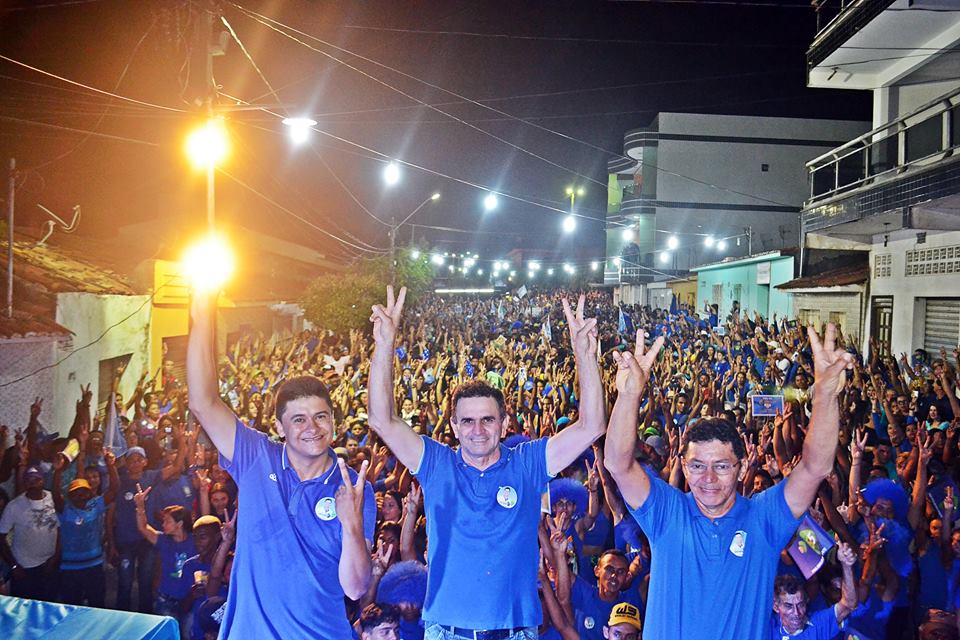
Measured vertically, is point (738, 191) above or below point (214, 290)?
above

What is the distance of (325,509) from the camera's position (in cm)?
287

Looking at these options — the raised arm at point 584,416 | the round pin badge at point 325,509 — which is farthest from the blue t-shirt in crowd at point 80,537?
the raised arm at point 584,416

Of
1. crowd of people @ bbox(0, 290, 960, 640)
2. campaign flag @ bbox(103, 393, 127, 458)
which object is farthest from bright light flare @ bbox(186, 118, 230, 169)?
crowd of people @ bbox(0, 290, 960, 640)

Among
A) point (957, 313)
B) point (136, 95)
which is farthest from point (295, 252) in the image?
point (957, 313)

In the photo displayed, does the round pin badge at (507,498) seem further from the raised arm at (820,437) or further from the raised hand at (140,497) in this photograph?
the raised hand at (140,497)

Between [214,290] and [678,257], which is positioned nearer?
[214,290]

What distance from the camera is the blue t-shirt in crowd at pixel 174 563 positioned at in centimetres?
456

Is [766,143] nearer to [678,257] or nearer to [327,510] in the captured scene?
[678,257]

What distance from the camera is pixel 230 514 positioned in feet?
17.5

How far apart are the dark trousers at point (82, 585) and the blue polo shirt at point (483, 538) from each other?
359cm

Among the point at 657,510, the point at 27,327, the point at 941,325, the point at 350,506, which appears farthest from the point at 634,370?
the point at 941,325

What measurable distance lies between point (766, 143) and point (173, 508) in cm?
3124

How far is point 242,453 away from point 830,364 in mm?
2322

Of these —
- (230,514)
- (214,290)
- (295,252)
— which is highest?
(295,252)
